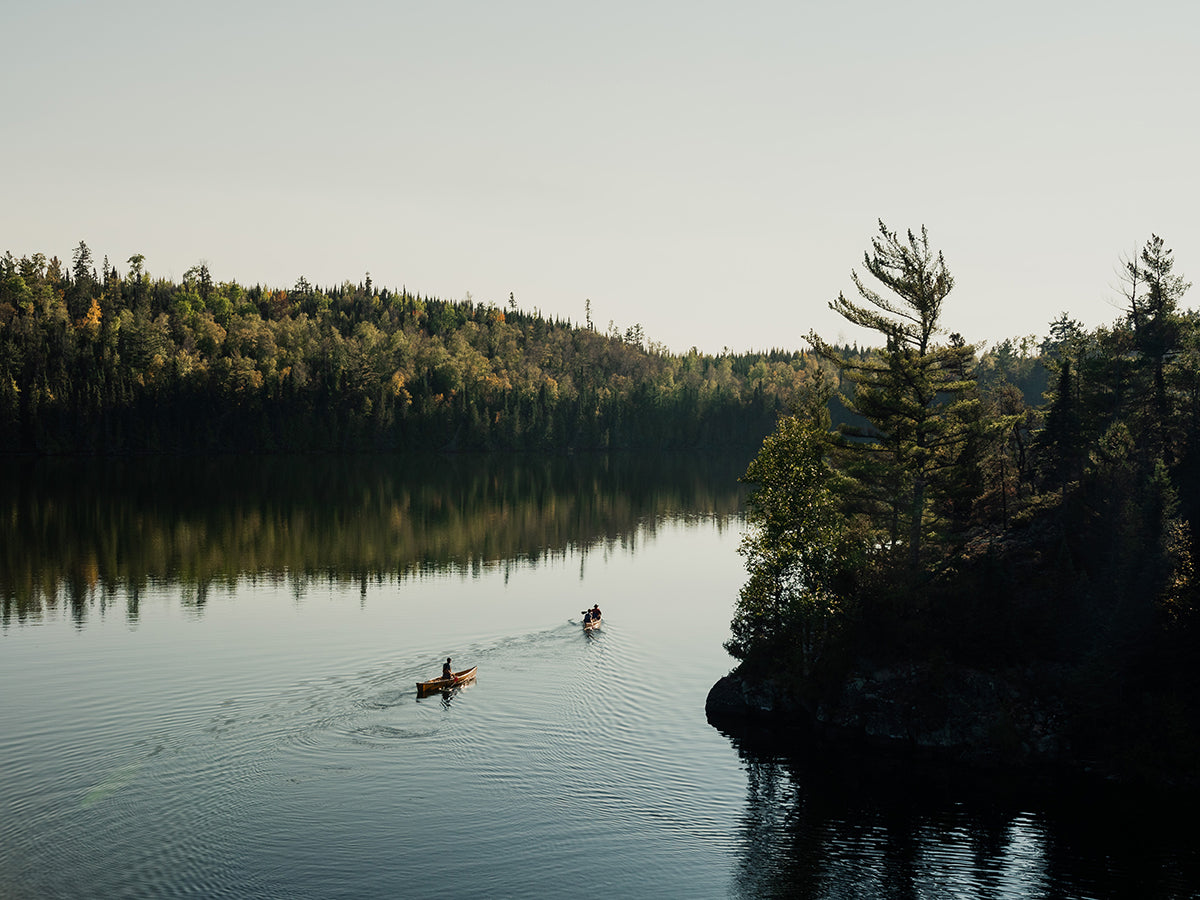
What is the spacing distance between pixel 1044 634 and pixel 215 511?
99586mm

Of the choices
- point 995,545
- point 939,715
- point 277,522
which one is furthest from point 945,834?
point 277,522

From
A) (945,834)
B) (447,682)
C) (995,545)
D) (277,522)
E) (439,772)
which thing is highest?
(995,545)

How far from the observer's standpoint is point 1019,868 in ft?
113

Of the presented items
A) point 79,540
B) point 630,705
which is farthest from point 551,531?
point 630,705

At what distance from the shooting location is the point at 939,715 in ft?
152

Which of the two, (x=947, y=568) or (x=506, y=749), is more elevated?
(x=947, y=568)

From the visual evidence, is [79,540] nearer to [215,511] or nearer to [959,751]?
[215,511]

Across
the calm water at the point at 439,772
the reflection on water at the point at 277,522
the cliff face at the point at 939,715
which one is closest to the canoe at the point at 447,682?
the calm water at the point at 439,772

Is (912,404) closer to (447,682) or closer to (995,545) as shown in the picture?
(995,545)

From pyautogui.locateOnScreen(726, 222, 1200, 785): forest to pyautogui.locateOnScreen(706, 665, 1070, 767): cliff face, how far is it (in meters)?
0.15

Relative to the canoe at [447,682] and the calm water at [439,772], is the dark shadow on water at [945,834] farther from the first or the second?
the canoe at [447,682]

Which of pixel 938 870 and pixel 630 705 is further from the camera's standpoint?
pixel 630 705

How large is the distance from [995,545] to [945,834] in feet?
66.1

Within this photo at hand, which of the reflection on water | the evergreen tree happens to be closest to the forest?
the evergreen tree
